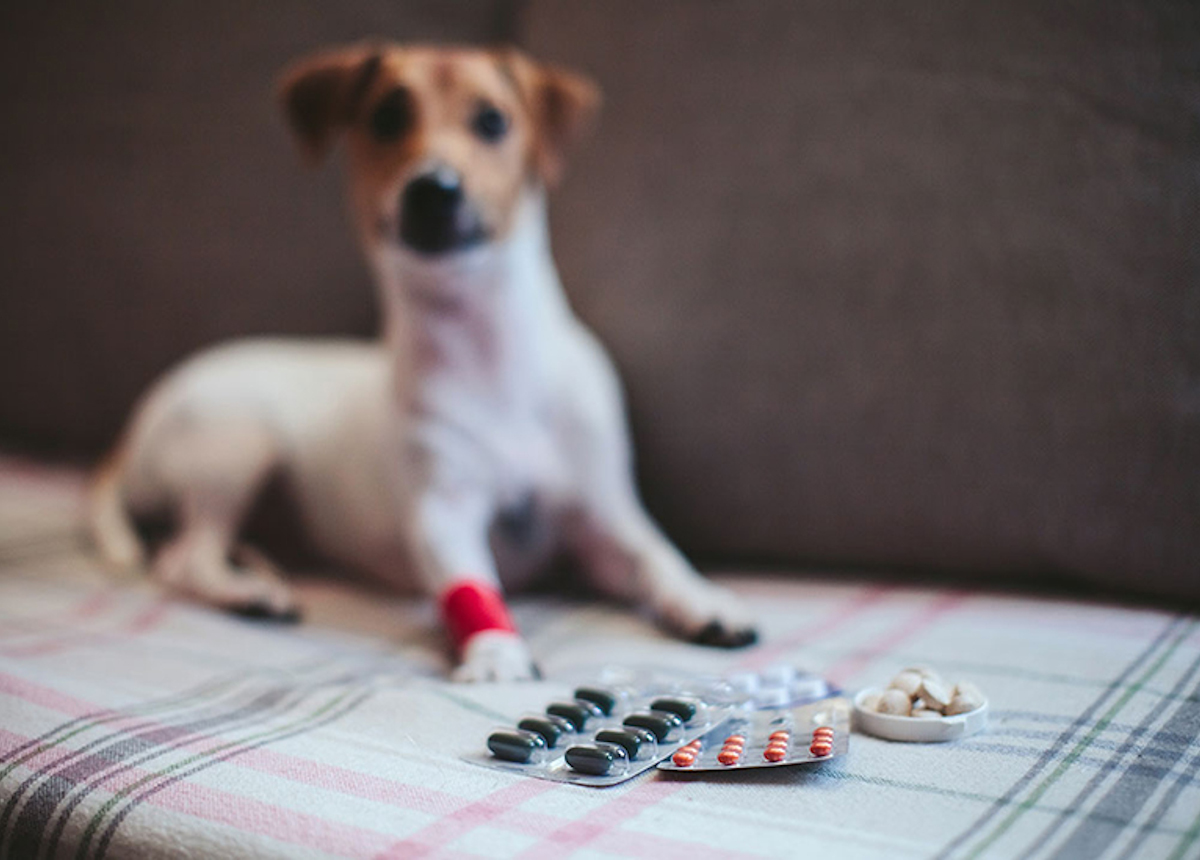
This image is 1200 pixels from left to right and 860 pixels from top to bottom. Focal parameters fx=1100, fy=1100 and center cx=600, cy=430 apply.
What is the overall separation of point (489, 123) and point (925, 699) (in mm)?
838

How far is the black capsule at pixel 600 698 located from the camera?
868 millimetres

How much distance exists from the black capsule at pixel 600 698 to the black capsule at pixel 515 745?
3.4 inches

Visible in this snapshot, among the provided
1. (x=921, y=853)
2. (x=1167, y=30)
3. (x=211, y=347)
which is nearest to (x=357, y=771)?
(x=921, y=853)

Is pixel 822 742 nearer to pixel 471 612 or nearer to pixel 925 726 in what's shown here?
pixel 925 726

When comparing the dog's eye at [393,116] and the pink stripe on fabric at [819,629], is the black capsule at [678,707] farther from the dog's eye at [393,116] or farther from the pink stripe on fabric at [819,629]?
the dog's eye at [393,116]

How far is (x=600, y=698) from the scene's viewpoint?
873 millimetres

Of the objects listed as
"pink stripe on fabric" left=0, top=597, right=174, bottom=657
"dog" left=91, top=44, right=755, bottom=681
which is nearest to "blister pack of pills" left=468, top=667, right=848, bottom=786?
"dog" left=91, top=44, right=755, bottom=681

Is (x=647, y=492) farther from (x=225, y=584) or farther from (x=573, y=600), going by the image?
(x=225, y=584)

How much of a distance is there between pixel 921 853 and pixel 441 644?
0.68m

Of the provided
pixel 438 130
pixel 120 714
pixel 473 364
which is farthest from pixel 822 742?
pixel 438 130

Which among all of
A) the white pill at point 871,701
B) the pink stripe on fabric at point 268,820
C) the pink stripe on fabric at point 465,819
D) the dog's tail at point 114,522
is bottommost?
the dog's tail at point 114,522

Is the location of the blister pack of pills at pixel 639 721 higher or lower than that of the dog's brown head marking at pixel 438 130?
lower

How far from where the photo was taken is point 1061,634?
103 cm

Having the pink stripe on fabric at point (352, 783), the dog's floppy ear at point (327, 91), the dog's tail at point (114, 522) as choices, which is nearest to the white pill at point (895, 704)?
the pink stripe on fabric at point (352, 783)
